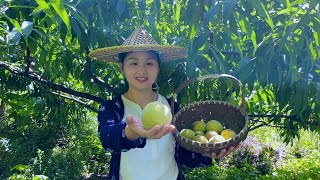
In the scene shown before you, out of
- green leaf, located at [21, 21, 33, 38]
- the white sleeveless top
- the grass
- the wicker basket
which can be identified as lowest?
the grass

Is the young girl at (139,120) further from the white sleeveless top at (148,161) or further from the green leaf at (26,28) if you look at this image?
the green leaf at (26,28)

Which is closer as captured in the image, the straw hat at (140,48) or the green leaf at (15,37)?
the green leaf at (15,37)

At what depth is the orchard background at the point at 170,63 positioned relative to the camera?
1677 mm

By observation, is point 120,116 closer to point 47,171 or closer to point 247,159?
point 47,171

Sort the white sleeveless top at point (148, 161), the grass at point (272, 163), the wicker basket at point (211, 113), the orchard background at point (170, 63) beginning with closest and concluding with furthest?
the orchard background at point (170, 63)
the white sleeveless top at point (148, 161)
the wicker basket at point (211, 113)
the grass at point (272, 163)

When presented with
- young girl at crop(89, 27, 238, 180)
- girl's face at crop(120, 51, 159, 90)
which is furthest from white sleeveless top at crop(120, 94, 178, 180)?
girl's face at crop(120, 51, 159, 90)

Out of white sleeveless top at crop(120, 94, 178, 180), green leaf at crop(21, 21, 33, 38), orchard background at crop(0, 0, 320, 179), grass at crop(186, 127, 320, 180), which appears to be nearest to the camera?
green leaf at crop(21, 21, 33, 38)

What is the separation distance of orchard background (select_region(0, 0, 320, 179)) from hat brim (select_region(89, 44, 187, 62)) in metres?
0.06

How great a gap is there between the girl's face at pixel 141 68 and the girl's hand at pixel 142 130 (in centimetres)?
31

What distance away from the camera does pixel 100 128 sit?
5.64ft

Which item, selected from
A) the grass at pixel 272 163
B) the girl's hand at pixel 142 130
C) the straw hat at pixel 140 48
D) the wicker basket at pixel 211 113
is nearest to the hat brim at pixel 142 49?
the straw hat at pixel 140 48

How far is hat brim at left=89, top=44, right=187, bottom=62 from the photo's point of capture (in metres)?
1.76

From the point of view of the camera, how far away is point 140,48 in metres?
1.76

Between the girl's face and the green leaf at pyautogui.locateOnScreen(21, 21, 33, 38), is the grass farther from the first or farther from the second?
the green leaf at pyautogui.locateOnScreen(21, 21, 33, 38)
